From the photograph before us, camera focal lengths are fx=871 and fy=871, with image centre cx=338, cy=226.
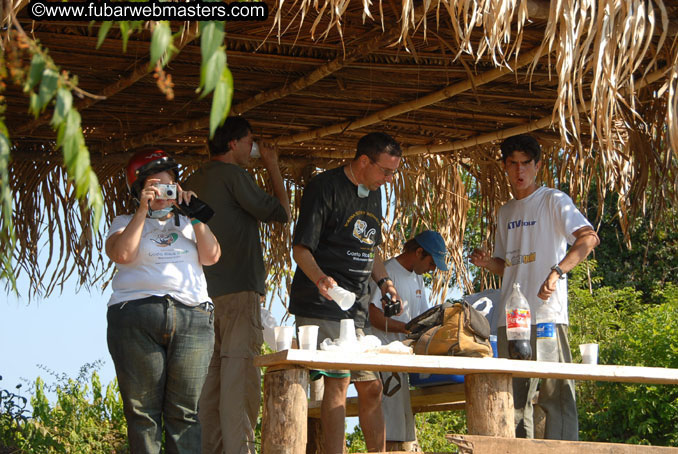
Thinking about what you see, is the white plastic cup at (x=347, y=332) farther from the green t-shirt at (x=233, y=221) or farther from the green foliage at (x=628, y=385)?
the green foliage at (x=628, y=385)

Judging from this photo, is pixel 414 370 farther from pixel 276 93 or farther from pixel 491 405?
pixel 276 93

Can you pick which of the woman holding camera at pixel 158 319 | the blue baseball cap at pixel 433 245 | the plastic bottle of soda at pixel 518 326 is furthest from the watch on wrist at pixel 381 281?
the woman holding camera at pixel 158 319

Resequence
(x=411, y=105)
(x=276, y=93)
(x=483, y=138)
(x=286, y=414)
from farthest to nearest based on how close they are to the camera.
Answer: (x=483, y=138) → (x=411, y=105) → (x=276, y=93) → (x=286, y=414)

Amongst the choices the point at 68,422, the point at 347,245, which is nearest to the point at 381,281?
the point at 347,245

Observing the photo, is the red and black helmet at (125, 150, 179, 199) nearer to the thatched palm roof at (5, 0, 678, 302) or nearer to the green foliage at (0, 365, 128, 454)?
the thatched palm roof at (5, 0, 678, 302)

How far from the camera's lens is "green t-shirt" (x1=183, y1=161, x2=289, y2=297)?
14.5ft

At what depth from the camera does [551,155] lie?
5844 mm

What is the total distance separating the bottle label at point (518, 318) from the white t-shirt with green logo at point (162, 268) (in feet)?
4.24

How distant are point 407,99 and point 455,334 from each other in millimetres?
1800

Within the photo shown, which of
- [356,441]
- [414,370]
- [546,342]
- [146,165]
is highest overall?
[146,165]

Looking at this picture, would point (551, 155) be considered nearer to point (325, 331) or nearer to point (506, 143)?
point (506, 143)

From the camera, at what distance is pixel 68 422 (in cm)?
624

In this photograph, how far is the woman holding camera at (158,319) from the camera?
3.42 metres

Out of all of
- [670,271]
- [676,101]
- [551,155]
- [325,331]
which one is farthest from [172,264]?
[670,271]
